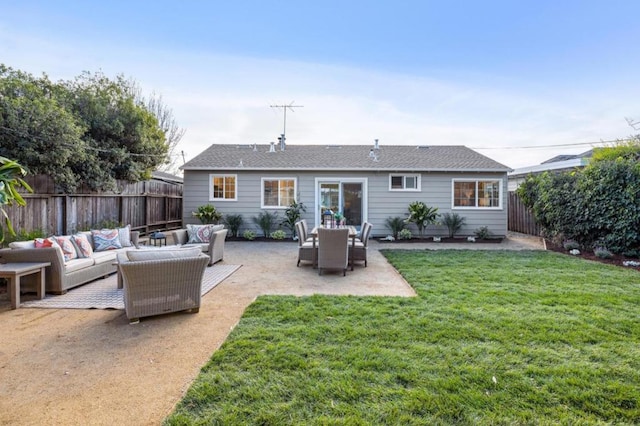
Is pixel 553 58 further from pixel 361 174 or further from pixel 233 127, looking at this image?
pixel 233 127

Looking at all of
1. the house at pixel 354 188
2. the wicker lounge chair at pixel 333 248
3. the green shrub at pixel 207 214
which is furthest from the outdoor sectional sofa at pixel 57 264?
the house at pixel 354 188

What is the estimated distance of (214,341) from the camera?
3.15 meters

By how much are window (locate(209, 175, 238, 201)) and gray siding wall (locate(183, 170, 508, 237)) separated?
0.17 meters

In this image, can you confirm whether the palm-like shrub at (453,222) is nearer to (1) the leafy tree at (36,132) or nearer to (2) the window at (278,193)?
(2) the window at (278,193)

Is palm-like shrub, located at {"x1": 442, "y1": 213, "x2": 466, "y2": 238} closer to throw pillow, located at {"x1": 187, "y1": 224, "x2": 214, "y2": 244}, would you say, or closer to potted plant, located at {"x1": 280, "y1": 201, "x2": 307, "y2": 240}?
potted plant, located at {"x1": 280, "y1": 201, "x2": 307, "y2": 240}

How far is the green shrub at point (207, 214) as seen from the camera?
11094 mm

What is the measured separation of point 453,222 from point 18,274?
11.2 m

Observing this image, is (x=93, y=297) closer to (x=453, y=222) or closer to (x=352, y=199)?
(x=352, y=199)

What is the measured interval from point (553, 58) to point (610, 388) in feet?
37.6

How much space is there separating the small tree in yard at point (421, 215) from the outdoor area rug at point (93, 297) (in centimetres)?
728

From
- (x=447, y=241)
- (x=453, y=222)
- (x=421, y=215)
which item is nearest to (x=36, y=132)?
(x=421, y=215)

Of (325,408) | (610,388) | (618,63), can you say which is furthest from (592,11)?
(325,408)

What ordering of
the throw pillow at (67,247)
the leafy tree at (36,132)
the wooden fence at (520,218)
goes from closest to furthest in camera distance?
the throw pillow at (67,247)
the leafy tree at (36,132)
the wooden fence at (520,218)

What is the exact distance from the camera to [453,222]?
1117cm
